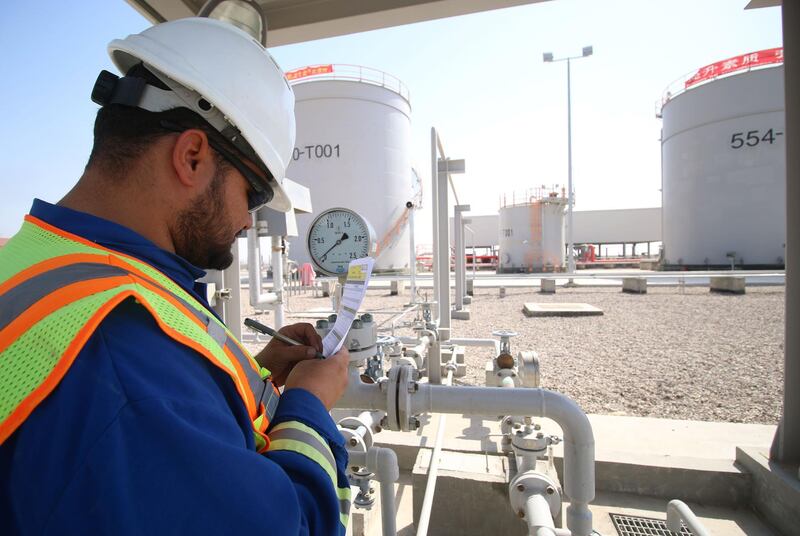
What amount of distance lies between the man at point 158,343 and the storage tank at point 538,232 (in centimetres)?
2099

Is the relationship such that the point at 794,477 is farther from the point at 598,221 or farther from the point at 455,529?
the point at 598,221

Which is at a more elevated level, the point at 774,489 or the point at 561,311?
the point at 561,311

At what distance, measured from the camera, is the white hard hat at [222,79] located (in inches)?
31.2

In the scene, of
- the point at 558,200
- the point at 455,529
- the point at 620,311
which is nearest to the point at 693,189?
the point at 558,200

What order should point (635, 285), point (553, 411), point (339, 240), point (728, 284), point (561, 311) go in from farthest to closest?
1. point (635, 285)
2. point (728, 284)
3. point (561, 311)
4. point (339, 240)
5. point (553, 411)

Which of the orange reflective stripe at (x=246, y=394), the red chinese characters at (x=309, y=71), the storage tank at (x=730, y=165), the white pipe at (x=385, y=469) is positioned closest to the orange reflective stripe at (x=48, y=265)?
the orange reflective stripe at (x=246, y=394)

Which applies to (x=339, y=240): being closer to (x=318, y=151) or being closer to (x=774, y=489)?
(x=774, y=489)

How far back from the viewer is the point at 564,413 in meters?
1.36

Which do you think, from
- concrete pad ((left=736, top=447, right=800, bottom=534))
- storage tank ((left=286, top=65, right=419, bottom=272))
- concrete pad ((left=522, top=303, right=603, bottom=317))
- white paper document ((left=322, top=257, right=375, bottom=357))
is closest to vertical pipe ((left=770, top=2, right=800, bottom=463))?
concrete pad ((left=736, top=447, right=800, bottom=534))

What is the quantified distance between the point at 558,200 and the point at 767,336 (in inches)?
606

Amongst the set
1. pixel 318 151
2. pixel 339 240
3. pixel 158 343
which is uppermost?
pixel 318 151

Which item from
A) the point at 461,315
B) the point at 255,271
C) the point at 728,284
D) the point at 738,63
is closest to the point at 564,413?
the point at 255,271

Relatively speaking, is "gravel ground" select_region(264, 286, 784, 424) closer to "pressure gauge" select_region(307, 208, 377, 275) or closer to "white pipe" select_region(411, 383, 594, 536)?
"white pipe" select_region(411, 383, 594, 536)

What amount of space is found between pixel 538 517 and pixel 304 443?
1298mm
